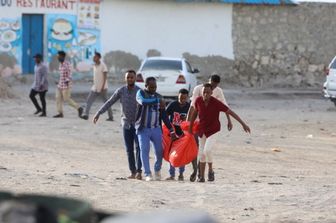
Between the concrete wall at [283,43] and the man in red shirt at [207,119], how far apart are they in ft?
77.7

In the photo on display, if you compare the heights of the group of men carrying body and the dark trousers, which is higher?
the group of men carrying body

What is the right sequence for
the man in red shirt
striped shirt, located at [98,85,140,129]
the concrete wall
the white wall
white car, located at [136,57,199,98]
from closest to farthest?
the man in red shirt
striped shirt, located at [98,85,140,129]
white car, located at [136,57,199,98]
the white wall
the concrete wall

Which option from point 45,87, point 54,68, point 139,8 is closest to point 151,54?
point 139,8

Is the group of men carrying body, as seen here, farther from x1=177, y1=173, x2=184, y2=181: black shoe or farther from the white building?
the white building

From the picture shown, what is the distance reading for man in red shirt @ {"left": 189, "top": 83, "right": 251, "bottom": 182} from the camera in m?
13.6

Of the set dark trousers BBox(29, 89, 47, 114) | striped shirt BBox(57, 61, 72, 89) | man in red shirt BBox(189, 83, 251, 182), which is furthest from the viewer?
dark trousers BBox(29, 89, 47, 114)

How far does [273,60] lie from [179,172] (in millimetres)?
23439

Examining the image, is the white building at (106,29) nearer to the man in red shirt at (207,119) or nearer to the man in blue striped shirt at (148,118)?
the man in blue striped shirt at (148,118)

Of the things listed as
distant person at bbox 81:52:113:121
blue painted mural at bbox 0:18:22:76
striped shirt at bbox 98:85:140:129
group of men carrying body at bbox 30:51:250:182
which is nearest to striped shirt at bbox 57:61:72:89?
distant person at bbox 81:52:113:121

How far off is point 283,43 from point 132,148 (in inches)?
958

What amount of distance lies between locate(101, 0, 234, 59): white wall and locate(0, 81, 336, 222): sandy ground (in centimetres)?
718

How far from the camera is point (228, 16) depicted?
3716cm

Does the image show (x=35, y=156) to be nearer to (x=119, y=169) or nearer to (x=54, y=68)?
(x=119, y=169)

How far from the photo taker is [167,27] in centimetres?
3641
